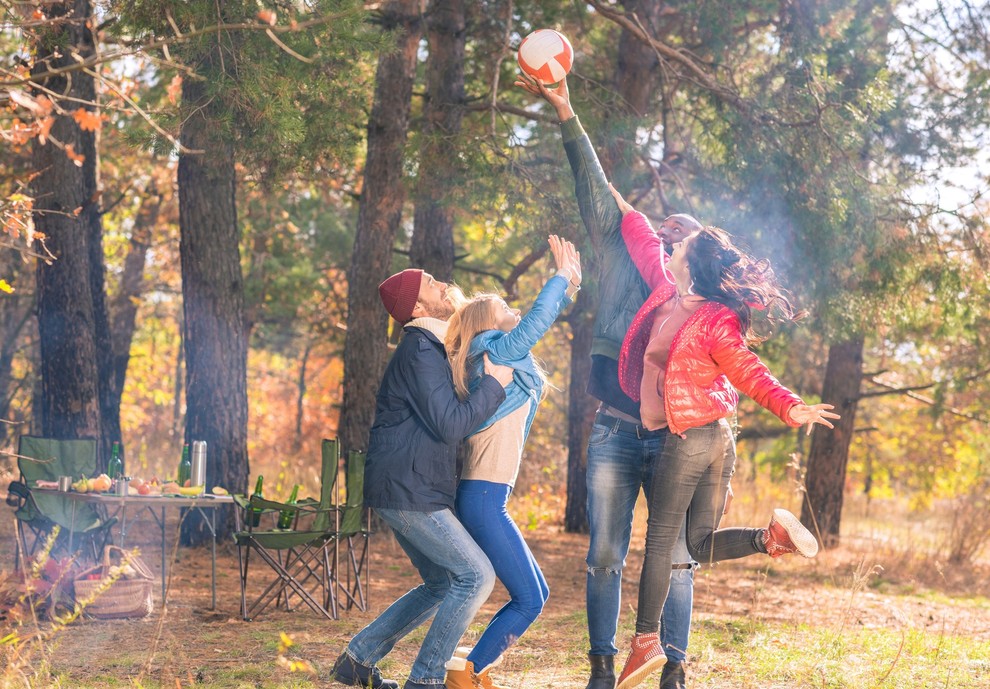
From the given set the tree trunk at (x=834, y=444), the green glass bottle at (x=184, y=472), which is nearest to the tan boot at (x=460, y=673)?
the green glass bottle at (x=184, y=472)

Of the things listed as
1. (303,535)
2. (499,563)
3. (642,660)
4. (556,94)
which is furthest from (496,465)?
(303,535)

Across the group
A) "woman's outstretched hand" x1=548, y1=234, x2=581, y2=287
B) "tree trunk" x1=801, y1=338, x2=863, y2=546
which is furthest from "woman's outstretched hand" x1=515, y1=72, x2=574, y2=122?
"tree trunk" x1=801, y1=338, x2=863, y2=546

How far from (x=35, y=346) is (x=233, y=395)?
8.35m

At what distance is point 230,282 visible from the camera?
887 cm

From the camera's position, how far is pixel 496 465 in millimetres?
3914

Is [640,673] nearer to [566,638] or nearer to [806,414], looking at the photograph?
[806,414]

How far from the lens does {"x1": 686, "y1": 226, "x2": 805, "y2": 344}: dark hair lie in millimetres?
3893

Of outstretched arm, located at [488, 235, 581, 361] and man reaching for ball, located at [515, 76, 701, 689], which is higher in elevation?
outstretched arm, located at [488, 235, 581, 361]

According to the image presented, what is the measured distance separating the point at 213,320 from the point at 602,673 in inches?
219

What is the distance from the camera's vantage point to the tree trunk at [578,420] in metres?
Result: 11.7

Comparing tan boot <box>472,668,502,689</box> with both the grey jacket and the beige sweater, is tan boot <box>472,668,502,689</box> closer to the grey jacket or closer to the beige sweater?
the beige sweater

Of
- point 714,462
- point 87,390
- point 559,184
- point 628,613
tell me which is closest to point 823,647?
point 628,613

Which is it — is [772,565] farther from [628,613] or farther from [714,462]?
[714,462]

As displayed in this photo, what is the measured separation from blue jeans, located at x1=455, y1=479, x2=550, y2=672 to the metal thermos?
9.31ft
